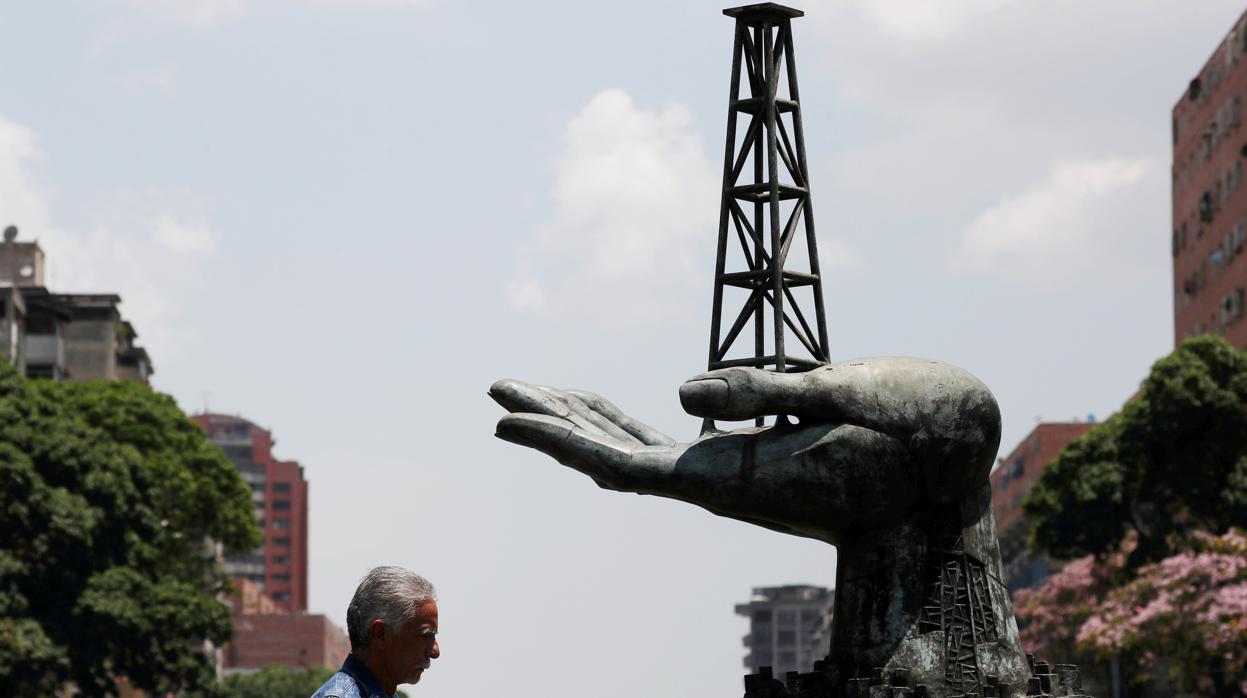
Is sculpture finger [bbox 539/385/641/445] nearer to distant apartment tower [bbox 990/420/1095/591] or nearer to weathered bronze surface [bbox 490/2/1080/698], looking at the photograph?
weathered bronze surface [bbox 490/2/1080/698]

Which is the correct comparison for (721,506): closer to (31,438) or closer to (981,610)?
(981,610)

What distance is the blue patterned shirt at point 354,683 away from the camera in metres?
8.76

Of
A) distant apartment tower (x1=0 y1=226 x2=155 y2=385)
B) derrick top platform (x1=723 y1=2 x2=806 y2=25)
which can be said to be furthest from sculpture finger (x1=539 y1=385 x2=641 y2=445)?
distant apartment tower (x1=0 y1=226 x2=155 y2=385)

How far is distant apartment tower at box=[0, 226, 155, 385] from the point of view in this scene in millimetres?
86250

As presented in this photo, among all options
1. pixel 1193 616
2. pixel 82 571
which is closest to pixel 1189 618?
pixel 1193 616

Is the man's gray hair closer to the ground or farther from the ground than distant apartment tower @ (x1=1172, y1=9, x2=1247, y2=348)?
closer to the ground

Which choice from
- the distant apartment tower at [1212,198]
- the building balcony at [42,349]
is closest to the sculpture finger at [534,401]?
the distant apartment tower at [1212,198]

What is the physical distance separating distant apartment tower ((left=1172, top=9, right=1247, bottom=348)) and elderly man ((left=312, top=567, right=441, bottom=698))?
70379 millimetres

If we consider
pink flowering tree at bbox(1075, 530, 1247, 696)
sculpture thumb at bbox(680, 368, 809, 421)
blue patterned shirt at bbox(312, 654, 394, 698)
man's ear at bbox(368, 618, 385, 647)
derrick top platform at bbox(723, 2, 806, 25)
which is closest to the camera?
blue patterned shirt at bbox(312, 654, 394, 698)

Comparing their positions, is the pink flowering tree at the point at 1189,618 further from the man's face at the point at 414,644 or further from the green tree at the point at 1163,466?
the man's face at the point at 414,644

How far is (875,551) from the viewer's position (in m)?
14.6

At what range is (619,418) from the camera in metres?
15.4

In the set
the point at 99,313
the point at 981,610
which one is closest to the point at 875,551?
the point at 981,610

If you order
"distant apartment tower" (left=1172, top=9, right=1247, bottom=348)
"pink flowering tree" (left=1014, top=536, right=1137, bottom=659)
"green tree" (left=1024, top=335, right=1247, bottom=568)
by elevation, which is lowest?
"pink flowering tree" (left=1014, top=536, right=1137, bottom=659)
